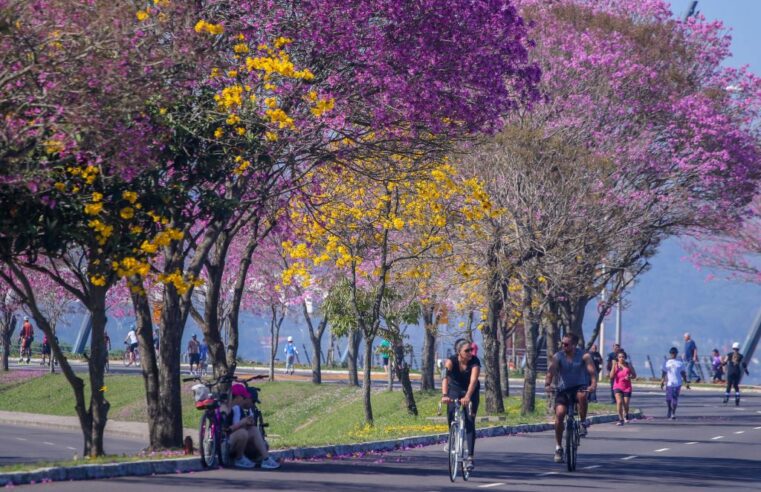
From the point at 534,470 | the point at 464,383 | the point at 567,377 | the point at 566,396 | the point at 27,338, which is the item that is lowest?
the point at 534,470

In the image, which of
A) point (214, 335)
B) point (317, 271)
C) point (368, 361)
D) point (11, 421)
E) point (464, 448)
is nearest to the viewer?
point (464, 448)

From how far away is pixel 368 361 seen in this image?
29438 millimetres

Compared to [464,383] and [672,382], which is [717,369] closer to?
[672,382]

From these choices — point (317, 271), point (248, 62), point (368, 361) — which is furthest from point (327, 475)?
point (317, 271)

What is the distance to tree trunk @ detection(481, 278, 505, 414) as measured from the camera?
105 ft

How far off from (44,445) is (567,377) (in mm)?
15094

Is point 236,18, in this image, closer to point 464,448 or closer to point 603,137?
point 464,448

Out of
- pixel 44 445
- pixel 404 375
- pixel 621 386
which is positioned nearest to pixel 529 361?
pixel 621 386

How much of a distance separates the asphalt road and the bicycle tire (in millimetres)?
10156

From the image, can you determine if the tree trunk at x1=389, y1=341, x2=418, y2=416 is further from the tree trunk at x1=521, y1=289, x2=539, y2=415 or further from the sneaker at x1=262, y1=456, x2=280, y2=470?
the sneaker at x1=262, y1=456, x2=280, y2=470

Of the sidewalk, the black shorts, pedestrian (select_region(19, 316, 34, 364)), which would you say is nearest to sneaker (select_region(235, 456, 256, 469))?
the black shorts

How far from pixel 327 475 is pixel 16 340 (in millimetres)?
65866

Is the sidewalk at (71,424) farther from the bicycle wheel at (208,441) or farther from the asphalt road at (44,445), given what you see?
the bicycle wheel at (208,441)

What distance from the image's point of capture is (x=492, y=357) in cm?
3222
